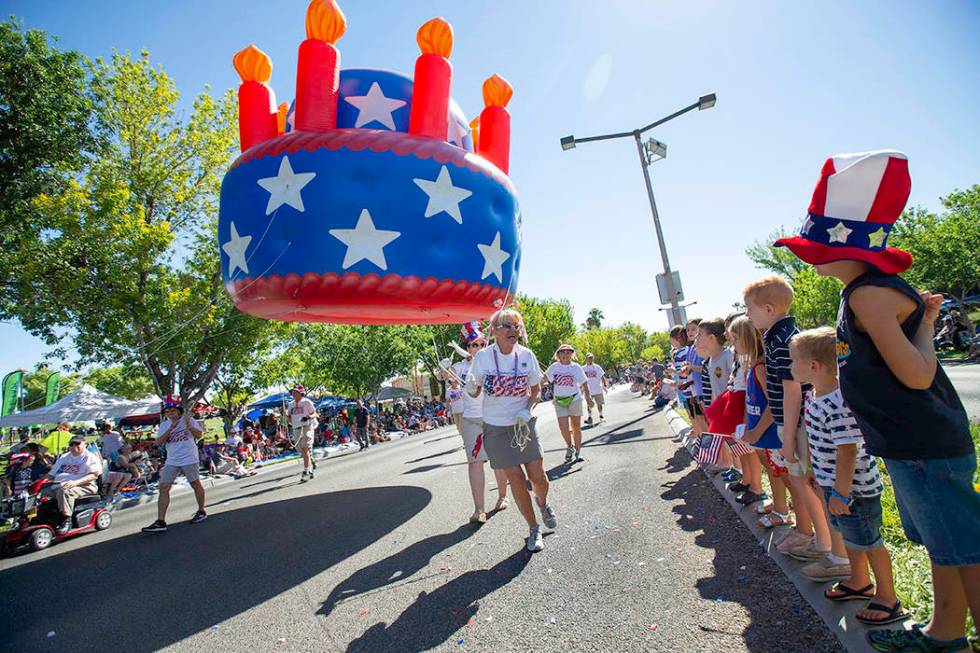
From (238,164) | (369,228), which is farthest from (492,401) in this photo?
(238,164)

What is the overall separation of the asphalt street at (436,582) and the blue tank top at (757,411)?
75 cm

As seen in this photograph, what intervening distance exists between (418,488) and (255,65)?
5932 mm

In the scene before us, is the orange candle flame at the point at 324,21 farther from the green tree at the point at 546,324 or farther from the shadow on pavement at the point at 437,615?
the green tree at the point at 546,324

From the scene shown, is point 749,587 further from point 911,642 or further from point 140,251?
point 140,251

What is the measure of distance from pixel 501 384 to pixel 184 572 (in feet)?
12.0

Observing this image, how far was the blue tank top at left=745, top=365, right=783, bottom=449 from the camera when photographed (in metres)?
3.14

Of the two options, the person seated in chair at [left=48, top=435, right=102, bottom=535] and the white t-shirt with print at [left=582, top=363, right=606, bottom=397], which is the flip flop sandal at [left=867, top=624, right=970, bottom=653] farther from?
the white t-shirt with print at [left=582, top=363, right=606, bottom=397]

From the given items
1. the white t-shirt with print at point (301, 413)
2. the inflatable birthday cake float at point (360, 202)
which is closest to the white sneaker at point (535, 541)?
the inflatable birthday cake float at point (360, 202)

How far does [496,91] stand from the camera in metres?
6.23

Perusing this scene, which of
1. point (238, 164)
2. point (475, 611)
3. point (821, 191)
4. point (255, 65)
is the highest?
point (255, 65)

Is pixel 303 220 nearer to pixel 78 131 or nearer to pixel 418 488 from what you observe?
pixel 418 488

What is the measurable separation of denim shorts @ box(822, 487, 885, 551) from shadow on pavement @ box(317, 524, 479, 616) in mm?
2890

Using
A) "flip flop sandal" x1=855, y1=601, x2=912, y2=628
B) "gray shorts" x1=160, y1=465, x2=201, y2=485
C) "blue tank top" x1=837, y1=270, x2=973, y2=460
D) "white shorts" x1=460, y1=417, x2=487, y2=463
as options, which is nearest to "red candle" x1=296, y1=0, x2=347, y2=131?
"white shorts" x1=460, y1=417, x2=487, y2=463

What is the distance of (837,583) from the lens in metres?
2.49
